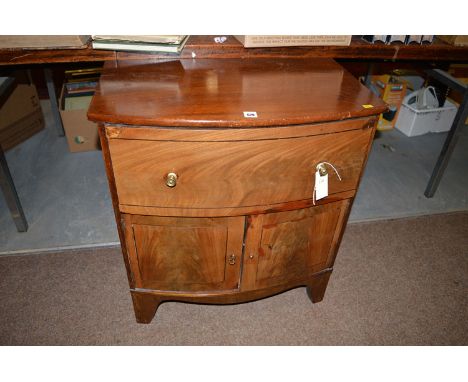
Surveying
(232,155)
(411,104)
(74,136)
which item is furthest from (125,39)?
(411,104)

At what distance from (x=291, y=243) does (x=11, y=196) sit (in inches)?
49.9

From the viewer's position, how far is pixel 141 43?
1.15m

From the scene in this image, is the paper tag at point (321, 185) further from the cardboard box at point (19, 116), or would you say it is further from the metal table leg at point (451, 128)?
the cardboard box at point (19, 116)

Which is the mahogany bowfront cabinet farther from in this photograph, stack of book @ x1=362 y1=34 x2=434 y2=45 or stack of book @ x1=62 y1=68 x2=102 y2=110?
stack of book @ x1=62 y1=68 x2=102 y2=110

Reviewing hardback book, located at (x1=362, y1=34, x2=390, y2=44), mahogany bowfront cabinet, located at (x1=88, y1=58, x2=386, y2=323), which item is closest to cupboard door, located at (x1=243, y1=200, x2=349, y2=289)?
mahogany bowfront cabinet, located at (x1=88, y1=58, x2=386, y2=323)

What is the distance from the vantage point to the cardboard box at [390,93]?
2568mm

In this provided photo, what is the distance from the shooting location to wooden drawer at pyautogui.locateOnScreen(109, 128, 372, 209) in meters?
0.95

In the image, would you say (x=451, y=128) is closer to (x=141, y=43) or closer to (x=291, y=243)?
(x=291, y=243)

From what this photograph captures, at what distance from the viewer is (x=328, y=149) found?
1026 mm

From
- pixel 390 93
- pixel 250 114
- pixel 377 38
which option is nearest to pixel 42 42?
pixel 250 114

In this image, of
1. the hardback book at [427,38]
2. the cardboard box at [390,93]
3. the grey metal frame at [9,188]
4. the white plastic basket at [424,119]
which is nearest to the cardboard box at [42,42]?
the grey metal frame at [9,188]

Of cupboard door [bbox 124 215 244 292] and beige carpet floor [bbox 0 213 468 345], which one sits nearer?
cupboard door [bbox 124 215 244 292]

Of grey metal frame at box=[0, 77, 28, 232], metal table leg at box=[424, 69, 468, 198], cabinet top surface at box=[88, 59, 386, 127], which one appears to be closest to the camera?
cabinet top surface at box=[88, 59, 386, 127]

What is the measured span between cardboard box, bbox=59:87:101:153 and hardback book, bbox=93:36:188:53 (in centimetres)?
111
